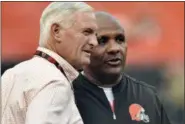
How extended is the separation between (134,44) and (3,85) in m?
3.57

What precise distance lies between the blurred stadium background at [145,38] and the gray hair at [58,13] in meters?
2.98

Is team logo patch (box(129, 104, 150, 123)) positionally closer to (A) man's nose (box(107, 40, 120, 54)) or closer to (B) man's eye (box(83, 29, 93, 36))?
(A) man's nose (box(107, 40, 120, 54))

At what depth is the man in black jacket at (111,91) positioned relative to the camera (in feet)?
8.30

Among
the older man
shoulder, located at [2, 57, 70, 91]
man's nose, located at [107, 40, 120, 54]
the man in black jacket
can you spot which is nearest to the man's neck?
the man in black jacket

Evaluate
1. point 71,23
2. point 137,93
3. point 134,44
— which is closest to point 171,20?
point 134,44

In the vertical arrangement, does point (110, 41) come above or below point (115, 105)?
above

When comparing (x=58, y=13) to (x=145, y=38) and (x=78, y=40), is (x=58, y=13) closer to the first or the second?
(x=78, y=40)

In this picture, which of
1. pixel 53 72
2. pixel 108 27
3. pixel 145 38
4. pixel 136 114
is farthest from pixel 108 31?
pixel 145 38

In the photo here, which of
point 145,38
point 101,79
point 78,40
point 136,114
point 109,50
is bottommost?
point 145,38

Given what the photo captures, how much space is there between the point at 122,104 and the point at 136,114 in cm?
8

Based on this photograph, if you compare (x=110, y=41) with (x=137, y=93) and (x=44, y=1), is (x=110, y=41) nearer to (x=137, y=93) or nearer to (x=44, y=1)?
(x=137, y=93)

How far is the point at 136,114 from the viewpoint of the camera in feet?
8.33

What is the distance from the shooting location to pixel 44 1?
212 inches

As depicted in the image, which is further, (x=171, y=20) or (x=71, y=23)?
(x=171, y=20)
